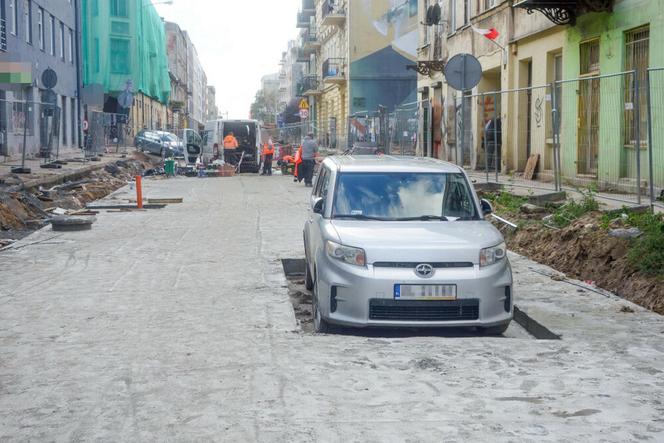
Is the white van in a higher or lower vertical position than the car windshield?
higher

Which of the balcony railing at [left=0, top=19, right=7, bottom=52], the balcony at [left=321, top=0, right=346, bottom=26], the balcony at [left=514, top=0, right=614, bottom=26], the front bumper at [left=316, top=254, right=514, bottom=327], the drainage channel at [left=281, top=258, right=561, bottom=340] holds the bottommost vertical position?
the drainage channel at [left=281, top=258, right=561, bottom=340]

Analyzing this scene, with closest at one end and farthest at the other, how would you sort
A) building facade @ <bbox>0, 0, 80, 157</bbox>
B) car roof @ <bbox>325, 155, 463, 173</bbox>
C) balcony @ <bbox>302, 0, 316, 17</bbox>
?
car roof @ <bbox>325, 155, 463, 173</bbox> → building facade @ <bbox>0, 0, 80, 157</bbox> → balcony @ <bbox>302, 0, 316, 17</bbox>

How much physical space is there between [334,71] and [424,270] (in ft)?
171

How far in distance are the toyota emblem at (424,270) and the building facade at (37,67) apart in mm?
17674

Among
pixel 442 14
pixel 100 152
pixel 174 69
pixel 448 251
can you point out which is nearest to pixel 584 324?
pixel 448 251

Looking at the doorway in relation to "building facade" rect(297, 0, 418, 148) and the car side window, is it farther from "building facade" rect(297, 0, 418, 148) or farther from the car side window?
"building facade" rect(297, 0, 418, 148)

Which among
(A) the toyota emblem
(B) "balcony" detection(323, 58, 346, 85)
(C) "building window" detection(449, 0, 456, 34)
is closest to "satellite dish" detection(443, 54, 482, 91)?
(A) the toyota emblem

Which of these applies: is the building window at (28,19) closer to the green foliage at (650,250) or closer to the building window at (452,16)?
the building window at (452,16)

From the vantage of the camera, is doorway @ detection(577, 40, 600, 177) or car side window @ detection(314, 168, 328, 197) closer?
car side window @ detection(314, 168, 328, 197)

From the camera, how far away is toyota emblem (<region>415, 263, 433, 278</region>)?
705 cm

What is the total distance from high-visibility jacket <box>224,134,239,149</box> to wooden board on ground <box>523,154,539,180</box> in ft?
57.8

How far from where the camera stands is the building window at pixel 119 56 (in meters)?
54.9

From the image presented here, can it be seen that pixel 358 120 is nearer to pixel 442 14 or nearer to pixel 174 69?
pixel 442 14

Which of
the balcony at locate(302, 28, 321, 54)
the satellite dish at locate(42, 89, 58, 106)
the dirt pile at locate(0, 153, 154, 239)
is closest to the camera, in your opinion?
the dirt pile at locate(0, 153, 154, 239)
